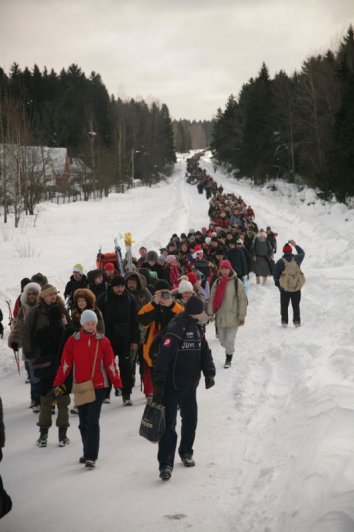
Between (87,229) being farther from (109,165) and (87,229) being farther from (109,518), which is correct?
(109,518)

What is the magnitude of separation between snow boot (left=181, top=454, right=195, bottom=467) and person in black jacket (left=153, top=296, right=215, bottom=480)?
245 millimetres

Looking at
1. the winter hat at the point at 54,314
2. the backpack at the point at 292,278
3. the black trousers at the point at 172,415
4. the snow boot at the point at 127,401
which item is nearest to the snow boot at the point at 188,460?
the black trousers at the point at 172,415

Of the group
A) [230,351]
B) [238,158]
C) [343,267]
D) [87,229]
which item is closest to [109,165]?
[238,158]

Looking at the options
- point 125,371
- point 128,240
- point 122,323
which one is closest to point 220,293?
point 122,323

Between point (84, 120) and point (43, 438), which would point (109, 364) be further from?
point (84, 120)

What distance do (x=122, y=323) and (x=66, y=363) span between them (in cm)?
173

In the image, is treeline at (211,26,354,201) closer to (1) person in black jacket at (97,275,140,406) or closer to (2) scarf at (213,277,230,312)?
(2) scarf at (213,277,230,312)

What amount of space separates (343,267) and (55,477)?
535 inches

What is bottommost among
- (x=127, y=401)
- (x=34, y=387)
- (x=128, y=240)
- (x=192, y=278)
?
(x=127, y=401)

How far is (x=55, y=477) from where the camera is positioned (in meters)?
5.25

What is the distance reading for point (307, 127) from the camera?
41.2m

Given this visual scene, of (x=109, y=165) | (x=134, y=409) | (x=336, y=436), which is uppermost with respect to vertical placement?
(x=109, y=165)

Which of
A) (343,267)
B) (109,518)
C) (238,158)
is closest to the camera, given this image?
(109,518)

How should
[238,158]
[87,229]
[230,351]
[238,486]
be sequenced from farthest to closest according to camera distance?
1. [238,158]
2. [87,229]
3. [230,351]
4. [238,486]
